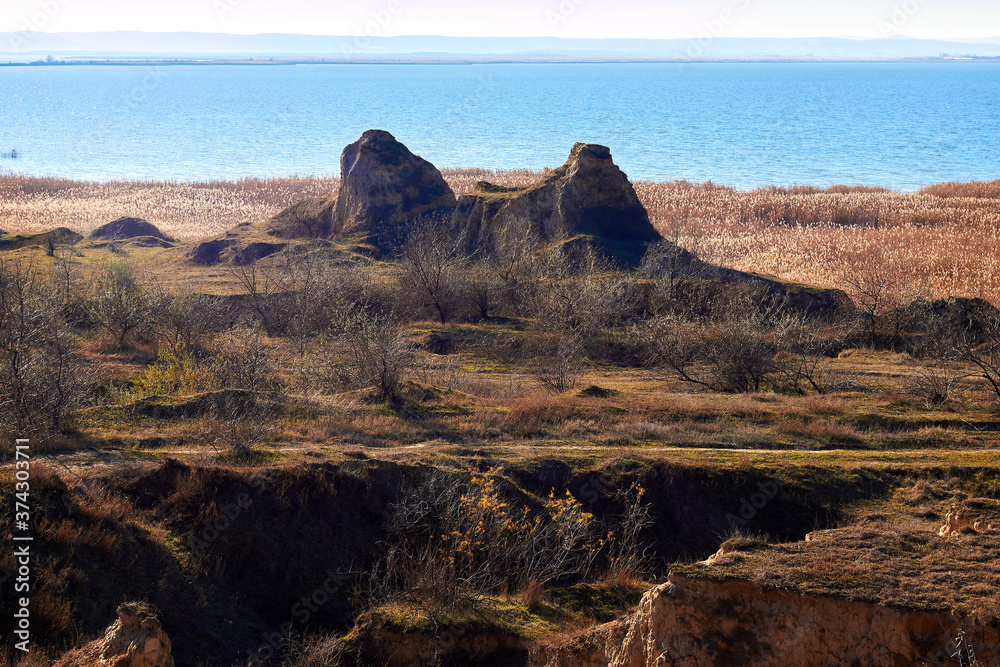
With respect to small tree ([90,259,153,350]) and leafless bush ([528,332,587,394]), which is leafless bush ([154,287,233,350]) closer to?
small tree ([90,259,153,350])

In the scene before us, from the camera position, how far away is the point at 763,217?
43625 mm

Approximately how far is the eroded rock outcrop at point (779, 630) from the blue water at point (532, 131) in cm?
5801

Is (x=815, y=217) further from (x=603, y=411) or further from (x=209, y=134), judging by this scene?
(x=209, y=134)

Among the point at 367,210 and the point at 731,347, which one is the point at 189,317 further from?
the point at 731,347

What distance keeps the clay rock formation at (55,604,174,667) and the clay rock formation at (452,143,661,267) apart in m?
20.8

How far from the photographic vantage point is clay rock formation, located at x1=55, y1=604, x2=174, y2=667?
742cm

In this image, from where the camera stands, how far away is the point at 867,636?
7164 mm

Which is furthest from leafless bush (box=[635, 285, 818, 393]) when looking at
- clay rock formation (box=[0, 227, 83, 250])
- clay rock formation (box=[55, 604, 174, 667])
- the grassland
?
clay rock formation (box=[0, 227, 83, 250])

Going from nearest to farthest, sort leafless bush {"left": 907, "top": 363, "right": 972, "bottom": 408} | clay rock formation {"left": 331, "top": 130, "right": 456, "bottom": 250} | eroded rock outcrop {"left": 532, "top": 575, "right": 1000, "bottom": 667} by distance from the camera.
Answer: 1. eroded rock outcrop {"left": 532, "top": 575, "right": 1000, "bottom": 667}
2. leafless bush {"left": 907, "top": 363, "right": 972, "bottom": 408}
3. clay rock formation {"left": 331, "top": 130, "right": 456, "bottom": 250}

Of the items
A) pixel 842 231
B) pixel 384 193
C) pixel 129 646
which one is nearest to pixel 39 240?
pixel 384 193

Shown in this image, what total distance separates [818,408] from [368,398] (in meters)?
8.90

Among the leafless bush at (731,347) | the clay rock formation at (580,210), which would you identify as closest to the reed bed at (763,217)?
the clay rock formation at (580,210)

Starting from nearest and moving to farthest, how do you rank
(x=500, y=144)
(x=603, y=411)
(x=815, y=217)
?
(x=603, y=411)
(x=815, y=217)
(x=500, y=144)

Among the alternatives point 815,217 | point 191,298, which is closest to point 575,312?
point 191,298
